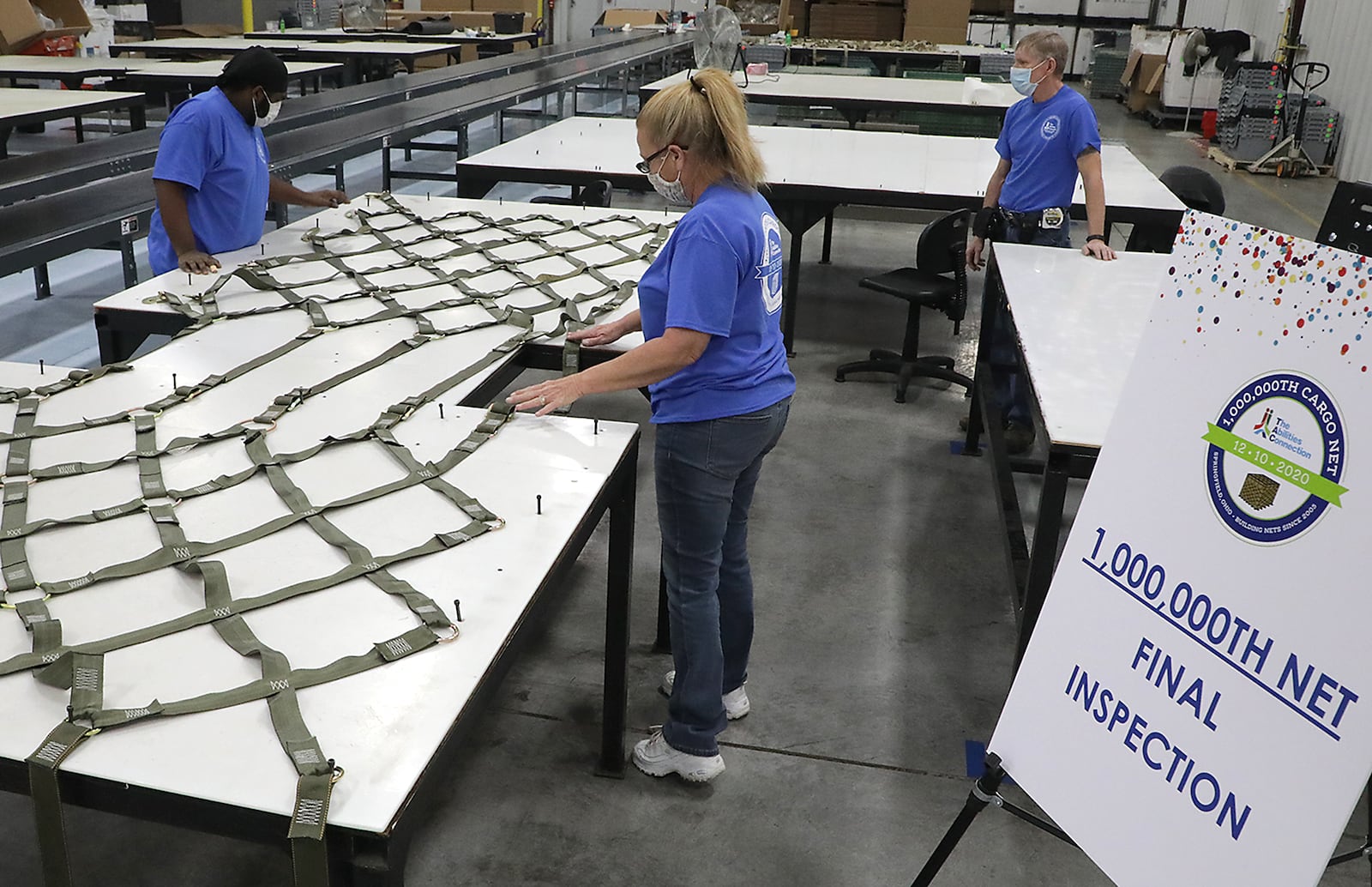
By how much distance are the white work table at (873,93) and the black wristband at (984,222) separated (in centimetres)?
287

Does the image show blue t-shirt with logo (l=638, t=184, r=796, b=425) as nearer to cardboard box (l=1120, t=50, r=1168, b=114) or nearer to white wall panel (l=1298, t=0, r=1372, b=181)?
white wall panel (l=1298, t=0, r=1372, b=181)

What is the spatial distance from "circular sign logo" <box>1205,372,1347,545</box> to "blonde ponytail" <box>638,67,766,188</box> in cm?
Result: 98

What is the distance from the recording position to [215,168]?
139 inches

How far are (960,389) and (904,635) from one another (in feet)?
7.46

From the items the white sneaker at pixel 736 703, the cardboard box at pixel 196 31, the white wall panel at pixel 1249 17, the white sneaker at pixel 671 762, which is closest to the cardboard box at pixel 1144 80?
the white wall panel at pixel 1249 17

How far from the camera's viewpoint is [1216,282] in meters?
1.56

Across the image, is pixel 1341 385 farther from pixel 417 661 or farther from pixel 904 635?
pixel 904 635

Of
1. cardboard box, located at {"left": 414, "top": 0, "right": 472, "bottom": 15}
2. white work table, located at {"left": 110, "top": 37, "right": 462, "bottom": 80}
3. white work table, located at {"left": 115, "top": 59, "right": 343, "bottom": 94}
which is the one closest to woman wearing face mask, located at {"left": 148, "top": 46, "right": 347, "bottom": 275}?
white work table, located at {"left": 115, "top": 59, "right": 343, "bottom": 94}

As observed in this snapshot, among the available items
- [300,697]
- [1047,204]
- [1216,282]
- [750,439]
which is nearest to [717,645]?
[750,439]

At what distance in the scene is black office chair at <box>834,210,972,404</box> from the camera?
4.71m

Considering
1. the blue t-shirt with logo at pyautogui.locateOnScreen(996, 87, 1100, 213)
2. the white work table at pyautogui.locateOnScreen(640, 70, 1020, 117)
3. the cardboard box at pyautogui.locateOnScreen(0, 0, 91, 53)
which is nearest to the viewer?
the blue t-shirt with logo at pyautogui.locateOnScreen(996, 87, 1100, 213)

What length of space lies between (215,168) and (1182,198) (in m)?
4.01

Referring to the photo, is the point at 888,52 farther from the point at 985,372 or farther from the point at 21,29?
the point at 985,372

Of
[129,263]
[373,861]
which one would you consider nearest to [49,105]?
[129,263]
